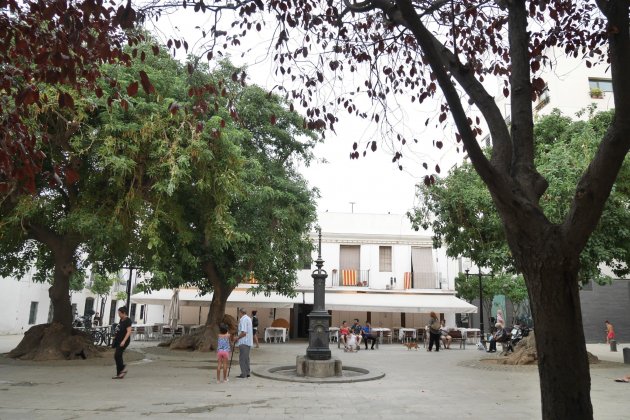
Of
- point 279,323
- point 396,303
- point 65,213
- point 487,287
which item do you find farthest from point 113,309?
point 65,213

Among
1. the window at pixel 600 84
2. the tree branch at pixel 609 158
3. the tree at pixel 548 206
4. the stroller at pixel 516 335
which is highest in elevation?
the window at pixel 600 84

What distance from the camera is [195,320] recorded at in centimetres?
3172

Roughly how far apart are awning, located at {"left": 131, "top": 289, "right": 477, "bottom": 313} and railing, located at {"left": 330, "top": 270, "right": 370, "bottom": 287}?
219 cm

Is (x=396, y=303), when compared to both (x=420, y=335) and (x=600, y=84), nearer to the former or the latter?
(x=420, y=335)

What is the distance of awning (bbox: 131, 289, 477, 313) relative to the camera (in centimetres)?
2566

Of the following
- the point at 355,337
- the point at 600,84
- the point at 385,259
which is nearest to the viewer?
the point at 355,337

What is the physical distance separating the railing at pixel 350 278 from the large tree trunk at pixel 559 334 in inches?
1042

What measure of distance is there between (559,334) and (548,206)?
9.79 m

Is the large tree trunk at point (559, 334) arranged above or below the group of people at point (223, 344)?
above

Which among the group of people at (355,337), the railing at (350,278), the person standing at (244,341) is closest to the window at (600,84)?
the railing at (350,278)

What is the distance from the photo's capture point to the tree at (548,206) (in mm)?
13125

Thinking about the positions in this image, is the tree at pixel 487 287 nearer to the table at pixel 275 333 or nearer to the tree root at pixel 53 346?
the table at pixel 275 333

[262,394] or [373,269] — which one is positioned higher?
[373,269]

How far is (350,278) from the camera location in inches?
1188
